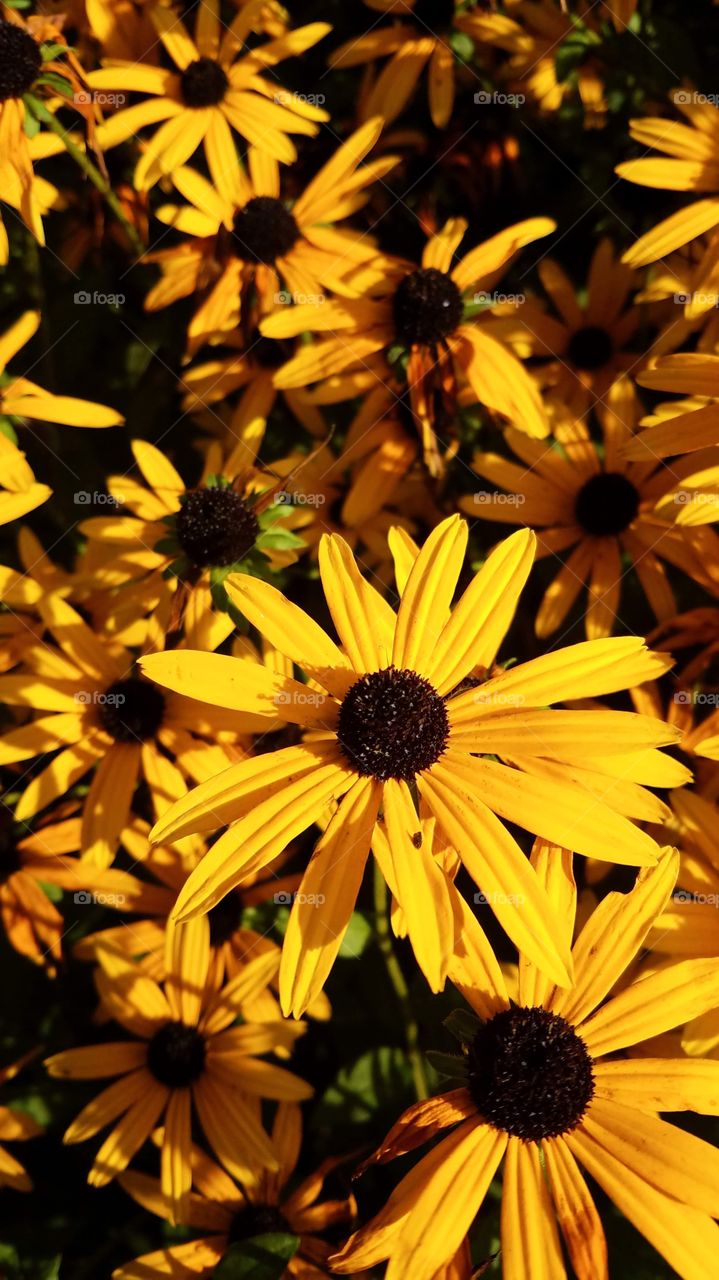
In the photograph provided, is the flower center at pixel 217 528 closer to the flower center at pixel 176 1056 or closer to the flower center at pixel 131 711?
the flower center at pixel 131 711

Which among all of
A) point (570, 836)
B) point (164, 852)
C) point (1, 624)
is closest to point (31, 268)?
point (1, 624)

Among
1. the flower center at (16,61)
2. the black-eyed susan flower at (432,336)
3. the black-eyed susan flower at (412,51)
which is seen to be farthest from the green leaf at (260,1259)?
the black-eyed susan flower at (412,51)

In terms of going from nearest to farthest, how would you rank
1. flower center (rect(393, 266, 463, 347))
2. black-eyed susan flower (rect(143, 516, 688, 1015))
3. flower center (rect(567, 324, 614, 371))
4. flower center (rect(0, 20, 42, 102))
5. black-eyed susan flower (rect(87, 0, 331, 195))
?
black-eyed susan flower (rect(143, 516, 688, 1015))
flower center (rect(0, 20, 42, 102))
flower center (rect(393, 266, 463, 347))
black-eyed susan flower (rect(87, 0, 331, 195))
flower center (rect(567, 324, 614, 371))

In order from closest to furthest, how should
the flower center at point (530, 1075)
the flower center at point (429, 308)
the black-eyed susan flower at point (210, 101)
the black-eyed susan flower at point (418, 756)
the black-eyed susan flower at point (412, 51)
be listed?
1. the black-eyed susan flower at point (418, 756)
2. the flower center at point (530, 1075)
3. the flower center at point (429, 308)
4. the black-eyed susan flower at point (210, 101)
5. the black-eyed susan flower at point (412, 51)

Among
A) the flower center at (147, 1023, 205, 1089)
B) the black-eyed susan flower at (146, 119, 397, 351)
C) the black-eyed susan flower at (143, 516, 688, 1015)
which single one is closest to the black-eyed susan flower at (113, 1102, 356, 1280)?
the flower center at (147, 1023, 205, 1089)

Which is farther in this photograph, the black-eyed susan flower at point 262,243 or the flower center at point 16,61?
the black-eyed susan flower at point 262,243

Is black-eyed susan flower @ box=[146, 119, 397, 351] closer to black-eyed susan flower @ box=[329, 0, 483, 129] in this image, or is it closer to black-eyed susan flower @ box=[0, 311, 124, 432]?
black-eyed susan flower @ box=[329, 0, 483, 129]

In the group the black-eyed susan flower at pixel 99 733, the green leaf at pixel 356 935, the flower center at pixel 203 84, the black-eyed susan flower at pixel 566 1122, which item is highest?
the flower center at pixel 203 84

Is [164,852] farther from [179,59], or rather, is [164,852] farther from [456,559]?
[179,59]
